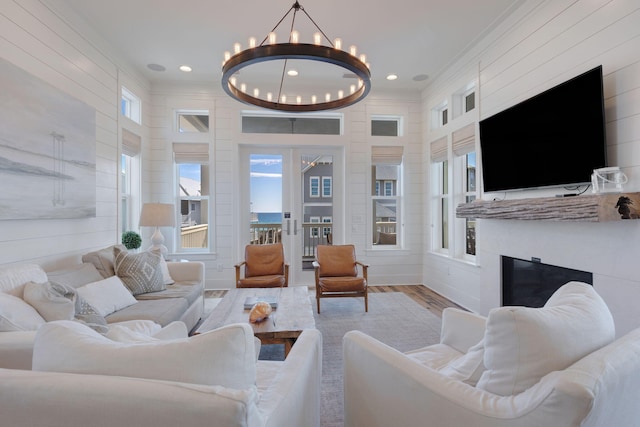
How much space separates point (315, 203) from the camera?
552 centimetres

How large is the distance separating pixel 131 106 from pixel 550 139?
203 inches

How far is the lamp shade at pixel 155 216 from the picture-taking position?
13.1 feet

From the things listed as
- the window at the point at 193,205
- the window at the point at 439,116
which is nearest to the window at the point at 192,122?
the window at the point at 193,205

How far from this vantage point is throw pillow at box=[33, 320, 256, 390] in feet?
2.80

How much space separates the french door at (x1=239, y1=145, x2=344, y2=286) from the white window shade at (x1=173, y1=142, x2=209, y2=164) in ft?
1.99

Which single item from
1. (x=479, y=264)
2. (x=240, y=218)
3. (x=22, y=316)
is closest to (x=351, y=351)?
(x=22, y=316)

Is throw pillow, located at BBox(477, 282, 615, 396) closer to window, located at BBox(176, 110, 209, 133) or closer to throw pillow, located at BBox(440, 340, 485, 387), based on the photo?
throw pillow, located at BBox(440, 340, 485, 387)

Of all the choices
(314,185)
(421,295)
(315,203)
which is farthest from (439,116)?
(421,295)

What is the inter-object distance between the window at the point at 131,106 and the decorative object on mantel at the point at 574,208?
15.6 ft

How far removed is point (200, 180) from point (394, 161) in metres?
3.24

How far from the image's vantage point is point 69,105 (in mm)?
3080

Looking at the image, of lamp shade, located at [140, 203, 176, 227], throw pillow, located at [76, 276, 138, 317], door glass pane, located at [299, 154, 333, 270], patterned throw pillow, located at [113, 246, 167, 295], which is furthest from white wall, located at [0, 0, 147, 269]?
door glass pane, located at [299, 154, 333, 270]

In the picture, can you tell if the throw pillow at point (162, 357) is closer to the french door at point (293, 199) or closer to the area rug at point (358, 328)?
the area rug at point (358, 328)

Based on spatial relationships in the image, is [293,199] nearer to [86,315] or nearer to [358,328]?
[358,328]
